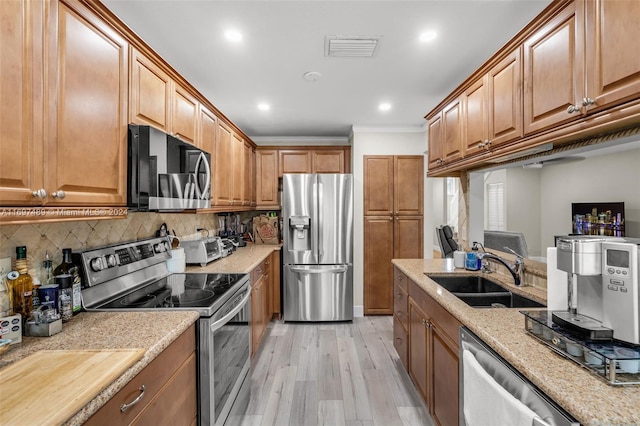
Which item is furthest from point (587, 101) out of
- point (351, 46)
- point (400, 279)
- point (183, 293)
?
point (183, 293)

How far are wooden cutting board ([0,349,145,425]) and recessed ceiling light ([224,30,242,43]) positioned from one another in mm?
1860

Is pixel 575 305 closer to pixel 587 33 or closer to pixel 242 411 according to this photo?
pixel 587 33

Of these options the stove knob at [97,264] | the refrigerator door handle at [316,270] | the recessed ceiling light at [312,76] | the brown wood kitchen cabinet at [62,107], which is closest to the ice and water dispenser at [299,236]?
the refrigerator door handle at [316,270]

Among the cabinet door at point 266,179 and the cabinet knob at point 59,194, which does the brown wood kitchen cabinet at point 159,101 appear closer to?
the cabinet knob at point 59,194

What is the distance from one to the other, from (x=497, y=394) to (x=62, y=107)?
188cm

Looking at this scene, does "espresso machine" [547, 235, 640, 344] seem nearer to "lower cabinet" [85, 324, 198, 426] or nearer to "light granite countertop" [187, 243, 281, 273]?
"lower cabinet" [85, 324, 198, 426]

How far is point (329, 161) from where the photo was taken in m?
4.52

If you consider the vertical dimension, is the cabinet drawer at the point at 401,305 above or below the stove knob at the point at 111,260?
below

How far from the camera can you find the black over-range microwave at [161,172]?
1.61 m

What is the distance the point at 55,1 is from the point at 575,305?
2247 millimetres

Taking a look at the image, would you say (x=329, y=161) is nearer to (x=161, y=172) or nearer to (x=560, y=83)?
(x=161, y=172)

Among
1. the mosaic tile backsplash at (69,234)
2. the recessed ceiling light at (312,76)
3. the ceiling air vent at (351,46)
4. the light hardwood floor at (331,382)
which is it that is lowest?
the light hardwood floor at (331,382)

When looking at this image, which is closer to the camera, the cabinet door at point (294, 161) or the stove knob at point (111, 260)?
the stove knob at point (111, 260)

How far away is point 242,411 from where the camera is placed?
2.21 metres
